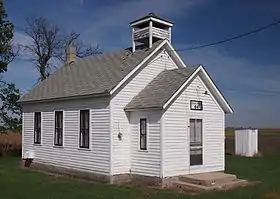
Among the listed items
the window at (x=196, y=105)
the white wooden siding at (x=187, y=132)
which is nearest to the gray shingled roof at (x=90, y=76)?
the white wooden siding at (x=187, y=132)

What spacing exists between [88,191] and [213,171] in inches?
278

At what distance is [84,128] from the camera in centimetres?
2077

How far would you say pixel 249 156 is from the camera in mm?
34719

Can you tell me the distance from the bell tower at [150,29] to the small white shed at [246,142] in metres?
16.4

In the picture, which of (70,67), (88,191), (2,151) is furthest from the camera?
(2,151)

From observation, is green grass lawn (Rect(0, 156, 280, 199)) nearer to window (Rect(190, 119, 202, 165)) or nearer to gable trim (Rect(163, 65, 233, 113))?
window (Rect(190, 119, 202, 165))

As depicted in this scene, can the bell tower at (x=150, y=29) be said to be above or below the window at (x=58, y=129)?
above

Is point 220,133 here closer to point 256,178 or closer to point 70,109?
point 256,178

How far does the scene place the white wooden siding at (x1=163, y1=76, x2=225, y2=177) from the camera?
60.3 feet

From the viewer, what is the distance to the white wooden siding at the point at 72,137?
1934 centimetres

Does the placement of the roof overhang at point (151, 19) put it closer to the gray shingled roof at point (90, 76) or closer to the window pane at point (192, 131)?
the gray shingled roof at point (90, 76)

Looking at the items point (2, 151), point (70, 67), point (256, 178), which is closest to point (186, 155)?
point (256, 178)

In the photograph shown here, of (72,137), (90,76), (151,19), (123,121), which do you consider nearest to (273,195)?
(123,121)

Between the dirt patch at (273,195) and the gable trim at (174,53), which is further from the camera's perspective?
the gable trim at (174,53)
